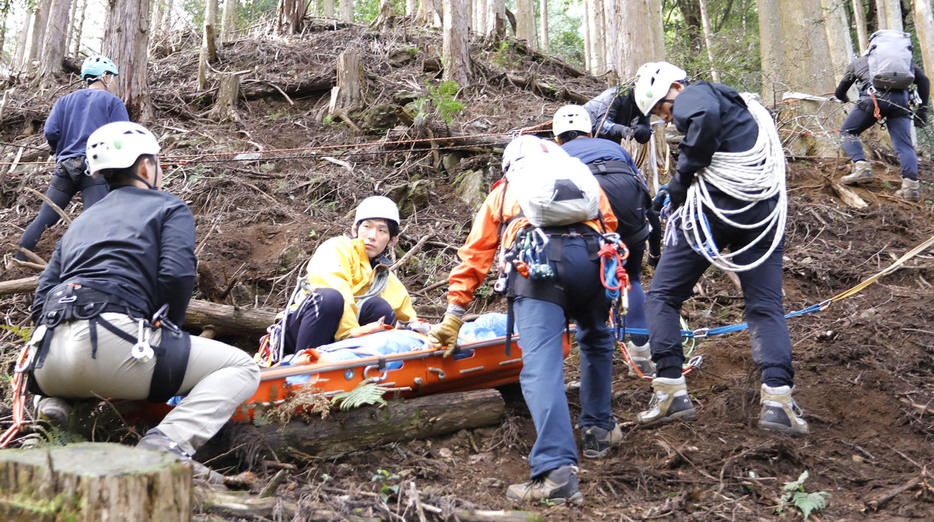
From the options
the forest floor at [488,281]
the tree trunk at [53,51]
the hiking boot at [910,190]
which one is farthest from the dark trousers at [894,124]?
the tree trunk at [53,51]

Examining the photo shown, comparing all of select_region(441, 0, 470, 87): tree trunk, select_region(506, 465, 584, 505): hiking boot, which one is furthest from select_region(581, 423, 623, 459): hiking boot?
select_region(441, 0, 470, 87): tree trunk

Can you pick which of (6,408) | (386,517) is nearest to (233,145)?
(6,408)

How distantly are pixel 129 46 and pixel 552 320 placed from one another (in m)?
8.86

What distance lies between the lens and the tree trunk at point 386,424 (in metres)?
4.21

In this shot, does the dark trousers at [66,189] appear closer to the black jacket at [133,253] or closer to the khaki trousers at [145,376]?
the black jacket at [133,253]

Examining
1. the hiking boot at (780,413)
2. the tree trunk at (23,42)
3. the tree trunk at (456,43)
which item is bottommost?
the hiking boot at (780,413)

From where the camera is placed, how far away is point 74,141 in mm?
7000

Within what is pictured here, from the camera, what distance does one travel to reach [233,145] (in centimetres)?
1116

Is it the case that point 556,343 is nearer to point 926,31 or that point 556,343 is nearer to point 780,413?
point 780,413

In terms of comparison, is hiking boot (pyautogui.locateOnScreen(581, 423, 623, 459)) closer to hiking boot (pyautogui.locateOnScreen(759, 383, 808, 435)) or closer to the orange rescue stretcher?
the orange rescue stretcher

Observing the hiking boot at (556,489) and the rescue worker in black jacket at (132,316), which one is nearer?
the rescue worker in black jacket at (132,316)

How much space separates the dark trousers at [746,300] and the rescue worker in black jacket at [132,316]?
2531mm

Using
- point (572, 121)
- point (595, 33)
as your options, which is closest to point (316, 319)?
point (572, 121)

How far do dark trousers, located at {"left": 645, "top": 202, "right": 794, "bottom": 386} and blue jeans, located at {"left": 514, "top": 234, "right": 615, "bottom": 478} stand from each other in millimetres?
609
